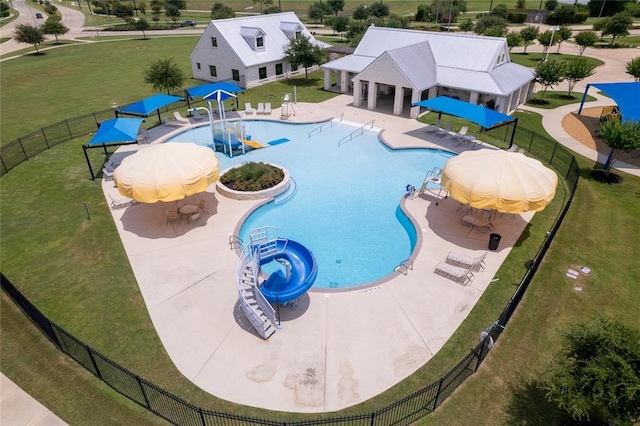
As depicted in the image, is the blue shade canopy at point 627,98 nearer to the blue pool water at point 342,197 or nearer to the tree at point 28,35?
the blue pool water at point 342,197

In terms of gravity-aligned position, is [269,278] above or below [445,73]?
below

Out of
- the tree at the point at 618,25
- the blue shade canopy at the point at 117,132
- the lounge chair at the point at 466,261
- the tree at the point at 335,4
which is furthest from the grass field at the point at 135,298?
the tree at the point at 335,4

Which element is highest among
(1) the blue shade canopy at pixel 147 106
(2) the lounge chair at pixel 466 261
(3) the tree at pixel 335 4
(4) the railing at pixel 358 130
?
(3) the tree at pixel 335 4

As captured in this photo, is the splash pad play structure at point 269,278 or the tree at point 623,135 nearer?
the splash pad play structure at point 269,278

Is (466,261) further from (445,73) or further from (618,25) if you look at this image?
(618,25)

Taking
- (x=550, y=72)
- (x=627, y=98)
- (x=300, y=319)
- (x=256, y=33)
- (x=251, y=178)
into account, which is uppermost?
(x=256, y=33)

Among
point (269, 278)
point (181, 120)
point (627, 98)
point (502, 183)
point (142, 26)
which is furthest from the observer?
point (142, 26)

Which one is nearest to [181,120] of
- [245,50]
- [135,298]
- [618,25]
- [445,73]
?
[245,50]
